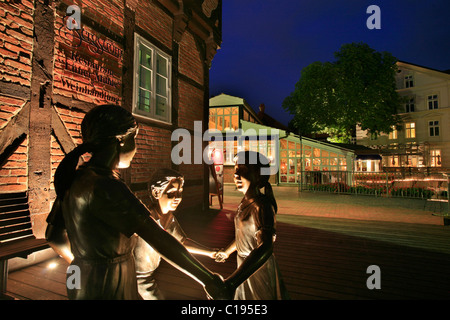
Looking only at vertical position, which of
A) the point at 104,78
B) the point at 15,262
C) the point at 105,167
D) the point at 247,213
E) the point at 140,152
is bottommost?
the point at 15,262

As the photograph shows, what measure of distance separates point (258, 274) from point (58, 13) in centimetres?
462

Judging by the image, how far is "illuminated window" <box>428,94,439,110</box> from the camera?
27.2 meters

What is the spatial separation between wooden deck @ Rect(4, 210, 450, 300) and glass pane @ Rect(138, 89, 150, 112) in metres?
3.04

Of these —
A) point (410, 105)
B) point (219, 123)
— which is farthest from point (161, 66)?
point (410, 105)

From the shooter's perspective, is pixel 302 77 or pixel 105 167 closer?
pixel 105 167

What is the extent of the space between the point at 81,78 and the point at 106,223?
3.90 meters

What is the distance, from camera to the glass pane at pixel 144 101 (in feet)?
18.9

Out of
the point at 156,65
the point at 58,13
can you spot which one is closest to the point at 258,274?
the point at 58,13

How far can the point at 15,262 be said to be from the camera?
3.17 meters

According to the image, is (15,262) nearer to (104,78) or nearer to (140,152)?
(140,152)

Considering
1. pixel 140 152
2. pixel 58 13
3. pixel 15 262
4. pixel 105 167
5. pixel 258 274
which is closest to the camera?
pixel 105 167

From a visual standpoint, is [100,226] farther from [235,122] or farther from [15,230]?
[235,122]

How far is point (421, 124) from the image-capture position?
2759 centimetres

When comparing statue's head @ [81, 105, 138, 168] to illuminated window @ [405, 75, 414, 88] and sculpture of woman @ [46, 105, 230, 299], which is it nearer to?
sculpture of woman @ [46, 105, 230, 299]
